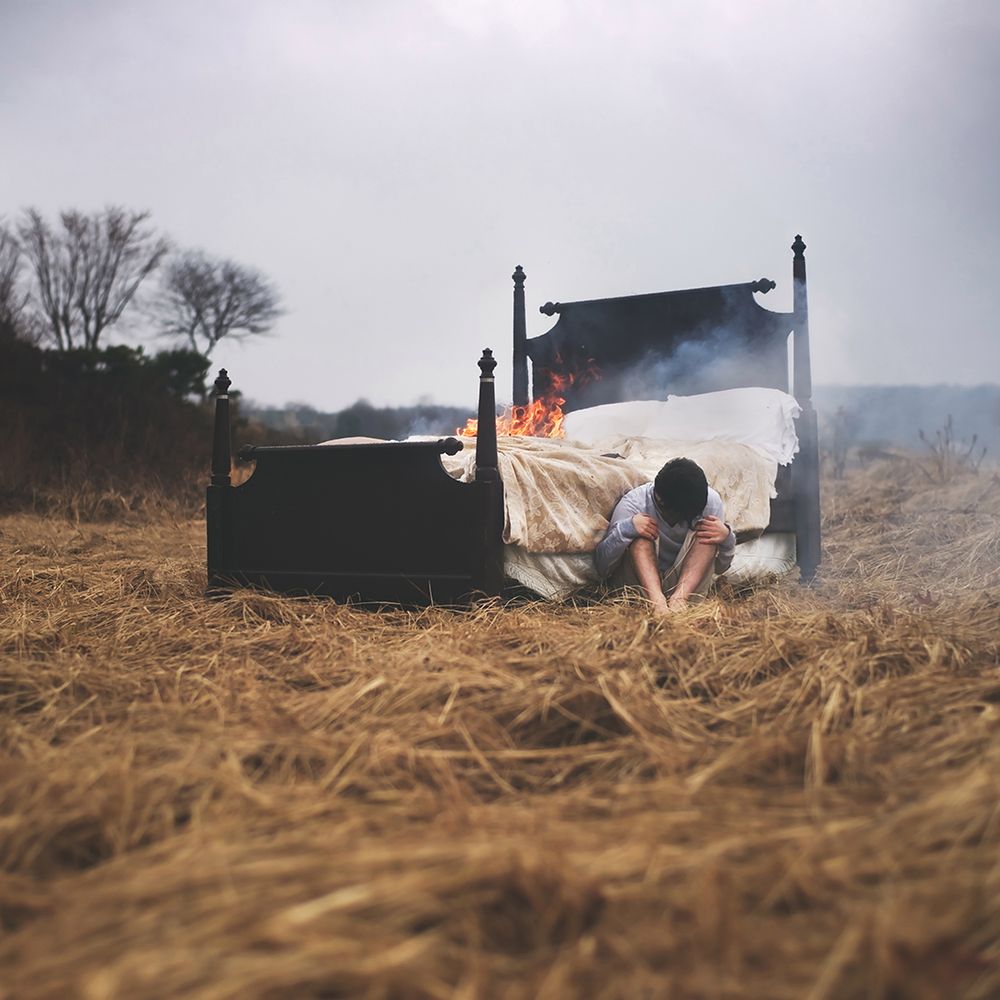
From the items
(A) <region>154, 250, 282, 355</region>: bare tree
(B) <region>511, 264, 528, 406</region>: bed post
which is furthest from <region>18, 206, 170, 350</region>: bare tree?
(B) <region>511, 264, 528, 406</region>: bed post

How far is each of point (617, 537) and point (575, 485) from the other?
29 centimetres

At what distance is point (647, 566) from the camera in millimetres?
3354

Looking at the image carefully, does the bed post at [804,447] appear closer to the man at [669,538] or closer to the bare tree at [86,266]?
the man at [669,538]

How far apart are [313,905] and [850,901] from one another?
62 cm

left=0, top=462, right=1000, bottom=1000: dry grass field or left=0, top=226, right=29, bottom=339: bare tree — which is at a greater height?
left=0, top=226, right=29, bottom=339: bare tree

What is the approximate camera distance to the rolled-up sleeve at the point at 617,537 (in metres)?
3.39

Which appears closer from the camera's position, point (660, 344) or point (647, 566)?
point (647, 566)

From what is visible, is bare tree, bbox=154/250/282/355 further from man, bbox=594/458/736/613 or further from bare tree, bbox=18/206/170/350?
man, bbox=594/458/736/613

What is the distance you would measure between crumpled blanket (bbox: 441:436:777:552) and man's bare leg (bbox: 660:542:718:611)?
14.1 inches

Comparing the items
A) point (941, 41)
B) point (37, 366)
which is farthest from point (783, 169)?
point (37, 366)

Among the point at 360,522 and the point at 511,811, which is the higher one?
the point at 360,522

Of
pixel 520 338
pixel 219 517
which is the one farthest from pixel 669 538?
pixel 520 338

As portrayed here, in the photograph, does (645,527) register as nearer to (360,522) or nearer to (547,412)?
(360,522)

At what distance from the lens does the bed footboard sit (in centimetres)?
321
